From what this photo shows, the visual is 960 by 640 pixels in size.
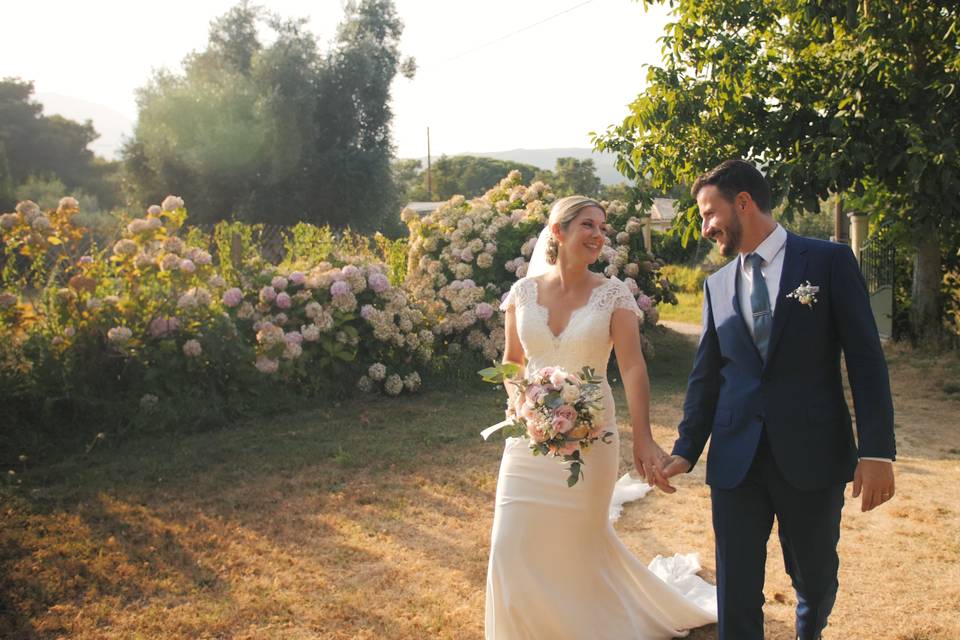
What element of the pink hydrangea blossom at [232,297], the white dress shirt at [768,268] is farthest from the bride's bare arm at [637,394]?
the pink hydrangea blossom at [232,297]

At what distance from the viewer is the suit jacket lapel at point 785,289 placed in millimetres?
2945

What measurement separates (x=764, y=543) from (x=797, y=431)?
480mm

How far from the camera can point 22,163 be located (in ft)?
138

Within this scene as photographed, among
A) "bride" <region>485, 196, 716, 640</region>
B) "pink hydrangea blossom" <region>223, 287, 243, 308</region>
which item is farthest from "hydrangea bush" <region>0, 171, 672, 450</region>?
"bride" <region>485, 196, 716, 640</region>

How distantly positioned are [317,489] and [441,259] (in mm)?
5390

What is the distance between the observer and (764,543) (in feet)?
10.1

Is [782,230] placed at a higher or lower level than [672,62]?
lower

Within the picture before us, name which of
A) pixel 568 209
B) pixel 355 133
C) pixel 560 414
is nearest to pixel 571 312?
pixel 568 209

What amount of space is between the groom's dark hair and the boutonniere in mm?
368

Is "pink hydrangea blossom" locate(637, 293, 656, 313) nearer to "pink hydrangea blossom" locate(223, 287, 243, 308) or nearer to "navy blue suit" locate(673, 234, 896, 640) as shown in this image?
"pink hydrangea blossom" locate(223, 287, 243, 308)

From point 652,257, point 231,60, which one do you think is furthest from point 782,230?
point 231,60

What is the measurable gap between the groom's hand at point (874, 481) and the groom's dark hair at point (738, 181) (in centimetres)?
101

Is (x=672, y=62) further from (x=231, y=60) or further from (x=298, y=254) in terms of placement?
(x=231, y=60)

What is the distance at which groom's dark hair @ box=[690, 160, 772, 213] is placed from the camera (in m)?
3.04
